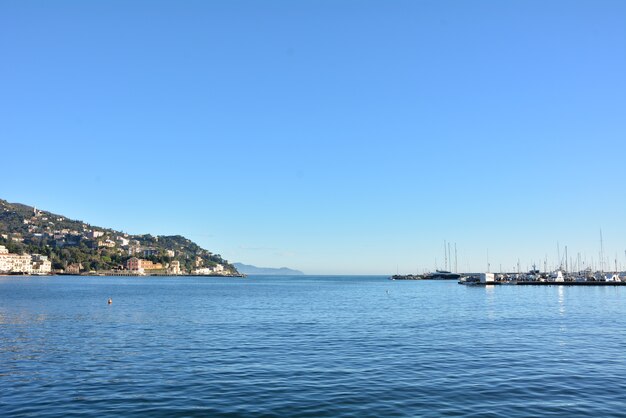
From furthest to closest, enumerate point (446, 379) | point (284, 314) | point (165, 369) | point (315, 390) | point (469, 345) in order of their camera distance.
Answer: point (284, 314) → point (469, 345) → point (165, 369) → point (446, 379) → point (315, 390)

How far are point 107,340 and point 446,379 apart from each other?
28135 millimetres

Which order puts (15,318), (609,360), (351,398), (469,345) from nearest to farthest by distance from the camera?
1. (351,398)
2. (609,360)
3. (469,345)
4. (15,318)

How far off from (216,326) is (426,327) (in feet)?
70.9

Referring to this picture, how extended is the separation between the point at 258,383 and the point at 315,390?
3305mm

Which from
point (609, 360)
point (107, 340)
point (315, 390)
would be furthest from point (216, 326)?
point (609, 360)

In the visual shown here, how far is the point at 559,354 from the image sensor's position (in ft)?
114

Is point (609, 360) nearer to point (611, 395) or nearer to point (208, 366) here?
point (611, 395)

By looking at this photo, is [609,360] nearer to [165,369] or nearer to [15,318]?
[165,369]

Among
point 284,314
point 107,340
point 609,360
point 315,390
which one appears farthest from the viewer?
point 284,314

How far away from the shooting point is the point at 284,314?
67.7m

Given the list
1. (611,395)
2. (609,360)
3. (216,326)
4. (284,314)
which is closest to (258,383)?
(611,395)

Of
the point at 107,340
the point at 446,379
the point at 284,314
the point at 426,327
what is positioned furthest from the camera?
the point at 284,314

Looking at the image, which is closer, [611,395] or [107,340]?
[611,395]

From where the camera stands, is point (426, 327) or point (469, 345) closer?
A: point (469, 345)
